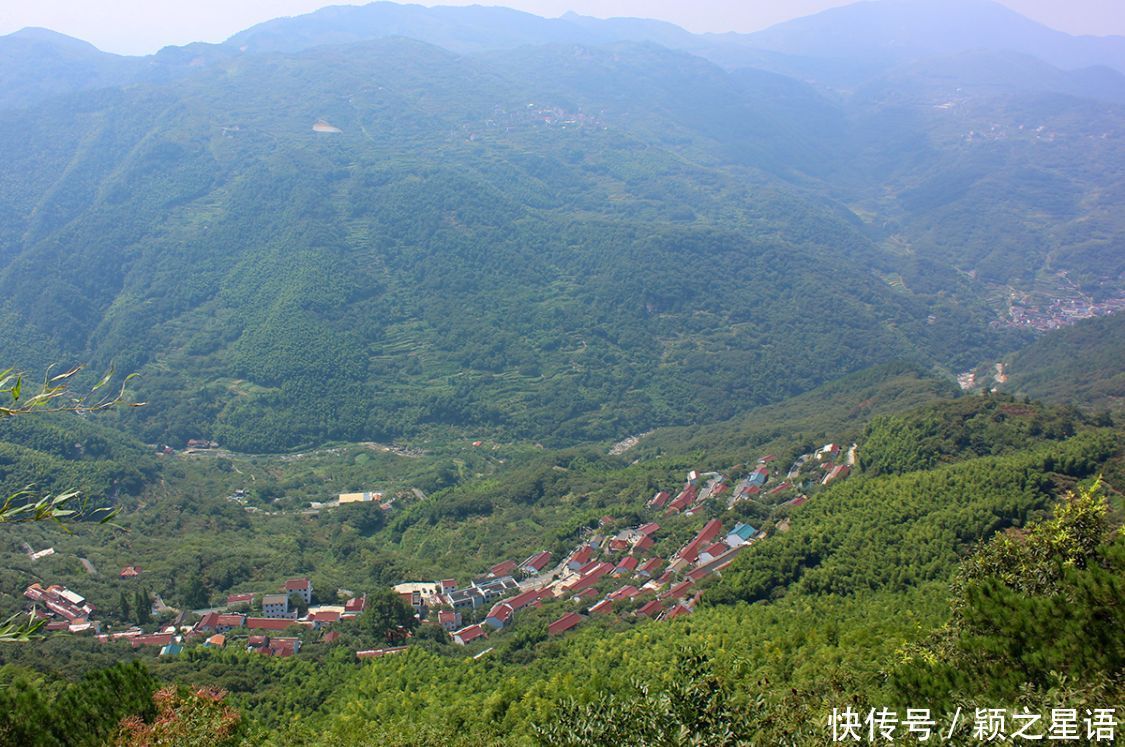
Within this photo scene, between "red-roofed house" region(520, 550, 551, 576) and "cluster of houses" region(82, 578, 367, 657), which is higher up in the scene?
"cluster of houses" region(82, 578, 367, 657)

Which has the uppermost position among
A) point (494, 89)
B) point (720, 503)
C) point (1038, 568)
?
point (494, 89)

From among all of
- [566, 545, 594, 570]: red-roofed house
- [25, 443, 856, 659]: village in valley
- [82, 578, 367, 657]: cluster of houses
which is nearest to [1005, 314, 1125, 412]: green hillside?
[25, 443, 856, 659]: village in valley

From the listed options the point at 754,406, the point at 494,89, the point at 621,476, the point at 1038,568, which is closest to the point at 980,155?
the point at 494,89

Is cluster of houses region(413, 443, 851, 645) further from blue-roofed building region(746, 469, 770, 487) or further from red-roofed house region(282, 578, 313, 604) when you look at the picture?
red-roofed house region(282, 578, 313, 604)

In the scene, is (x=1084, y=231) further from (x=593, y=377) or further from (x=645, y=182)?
(x=593, y=377)

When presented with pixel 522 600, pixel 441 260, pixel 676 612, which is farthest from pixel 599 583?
pixel 441 260

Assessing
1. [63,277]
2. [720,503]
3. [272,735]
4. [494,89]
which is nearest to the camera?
[272,735]
